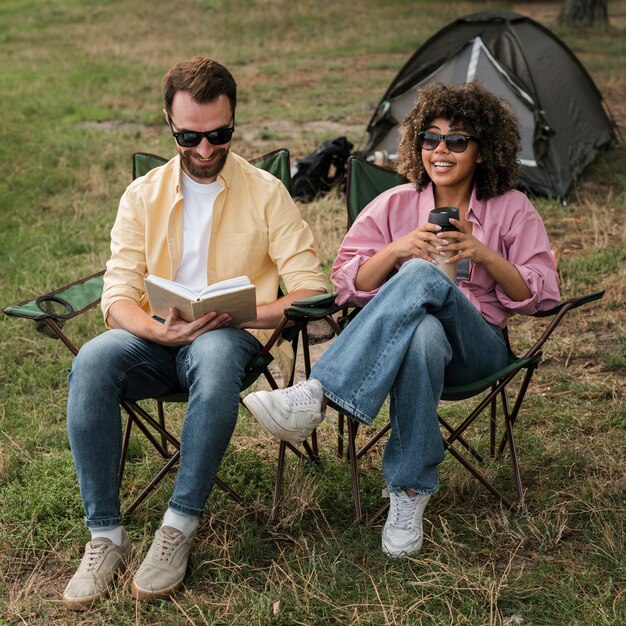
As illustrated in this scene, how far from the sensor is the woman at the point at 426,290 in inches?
107

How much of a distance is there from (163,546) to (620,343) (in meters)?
2.47

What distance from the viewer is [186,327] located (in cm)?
Result: 285

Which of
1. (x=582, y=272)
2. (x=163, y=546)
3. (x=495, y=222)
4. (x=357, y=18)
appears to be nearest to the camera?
(x=163, y=546)

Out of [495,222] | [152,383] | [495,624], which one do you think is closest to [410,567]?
[495,624]

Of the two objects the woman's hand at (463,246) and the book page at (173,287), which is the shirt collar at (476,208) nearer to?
the woman's hand at (463,246)

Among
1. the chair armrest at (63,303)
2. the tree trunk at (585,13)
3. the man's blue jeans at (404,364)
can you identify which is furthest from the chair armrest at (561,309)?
the tree trunk at (585,13)

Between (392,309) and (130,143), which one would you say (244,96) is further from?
(392,309)

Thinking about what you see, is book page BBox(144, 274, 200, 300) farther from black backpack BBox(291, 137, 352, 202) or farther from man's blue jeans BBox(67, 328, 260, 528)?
black backpack BBox(291, 137, 352, 202)

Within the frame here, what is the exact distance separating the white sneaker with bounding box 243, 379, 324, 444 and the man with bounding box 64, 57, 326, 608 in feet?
0.25

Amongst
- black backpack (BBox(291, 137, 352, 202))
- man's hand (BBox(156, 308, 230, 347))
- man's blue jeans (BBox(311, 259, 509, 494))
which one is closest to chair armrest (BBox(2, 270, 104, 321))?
man's hand (BBox(156, 308, 230, 347))

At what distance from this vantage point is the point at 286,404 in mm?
2750

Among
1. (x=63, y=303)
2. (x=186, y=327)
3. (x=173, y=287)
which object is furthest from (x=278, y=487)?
(x=63, y=303)

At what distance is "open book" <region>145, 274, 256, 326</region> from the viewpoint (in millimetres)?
2762

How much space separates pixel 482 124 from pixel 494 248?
41 cm
